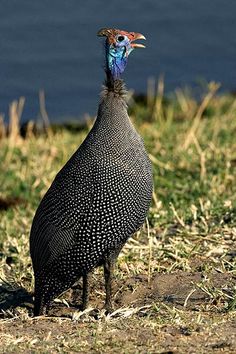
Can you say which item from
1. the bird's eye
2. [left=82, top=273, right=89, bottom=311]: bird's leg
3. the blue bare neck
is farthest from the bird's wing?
the bird's eye

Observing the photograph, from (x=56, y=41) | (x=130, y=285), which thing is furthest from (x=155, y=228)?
(x=56, y=41)

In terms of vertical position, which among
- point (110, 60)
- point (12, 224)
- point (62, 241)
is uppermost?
point (110, 60)

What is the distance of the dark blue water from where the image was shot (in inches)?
432

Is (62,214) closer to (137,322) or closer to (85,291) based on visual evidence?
(85,291)

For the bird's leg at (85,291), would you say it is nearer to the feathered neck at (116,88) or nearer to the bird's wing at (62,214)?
the bird's wing at (62,214)

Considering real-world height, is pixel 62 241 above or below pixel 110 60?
below

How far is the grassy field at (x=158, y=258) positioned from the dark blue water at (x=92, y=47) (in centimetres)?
145

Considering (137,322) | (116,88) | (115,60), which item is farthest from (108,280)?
(115,60)

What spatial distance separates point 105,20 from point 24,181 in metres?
3.82

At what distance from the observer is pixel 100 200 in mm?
5039

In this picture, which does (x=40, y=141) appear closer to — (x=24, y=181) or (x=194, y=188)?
(x=24, y=181)

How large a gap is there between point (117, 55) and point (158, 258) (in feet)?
3.86

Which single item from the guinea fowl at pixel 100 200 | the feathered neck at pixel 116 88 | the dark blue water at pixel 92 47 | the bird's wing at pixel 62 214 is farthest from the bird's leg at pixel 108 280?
the dark blue water at pixel 92 47

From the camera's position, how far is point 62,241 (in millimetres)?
5117
